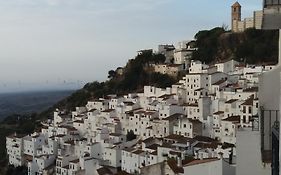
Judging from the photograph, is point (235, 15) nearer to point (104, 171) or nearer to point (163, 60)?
point (163, 60)

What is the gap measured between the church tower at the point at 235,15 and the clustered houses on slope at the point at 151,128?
12924 millimetres

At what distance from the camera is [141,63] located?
56.1 meters

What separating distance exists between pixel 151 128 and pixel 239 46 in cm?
1869

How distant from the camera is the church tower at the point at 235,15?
53.8 meters

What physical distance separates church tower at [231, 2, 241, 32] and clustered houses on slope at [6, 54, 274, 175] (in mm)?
12924

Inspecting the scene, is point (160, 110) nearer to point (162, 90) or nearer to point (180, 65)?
point (162, 90)

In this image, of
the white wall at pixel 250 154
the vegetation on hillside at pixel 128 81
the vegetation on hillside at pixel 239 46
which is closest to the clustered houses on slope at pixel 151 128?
the vegetation on hillside at pixel 239 46

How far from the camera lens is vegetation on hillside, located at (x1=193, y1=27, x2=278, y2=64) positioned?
46.5m

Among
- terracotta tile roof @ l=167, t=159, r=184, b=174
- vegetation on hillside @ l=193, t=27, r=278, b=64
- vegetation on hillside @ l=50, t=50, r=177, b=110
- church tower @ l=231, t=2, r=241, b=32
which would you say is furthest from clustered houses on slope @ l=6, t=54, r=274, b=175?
church tower @ l=231, t=2, r=241, b=32

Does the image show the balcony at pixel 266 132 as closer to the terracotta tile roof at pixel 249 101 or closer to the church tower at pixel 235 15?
the terracotta tile roof at pixel 249 101

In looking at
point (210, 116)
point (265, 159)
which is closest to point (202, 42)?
point (210, 116)

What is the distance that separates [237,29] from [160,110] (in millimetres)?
21625

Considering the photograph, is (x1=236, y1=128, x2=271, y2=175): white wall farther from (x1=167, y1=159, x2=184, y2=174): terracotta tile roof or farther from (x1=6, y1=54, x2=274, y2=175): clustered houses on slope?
(x1=6, y1=54, x2=274, y2=175): clustered houses on slope

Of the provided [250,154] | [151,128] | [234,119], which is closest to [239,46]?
[151,128]
